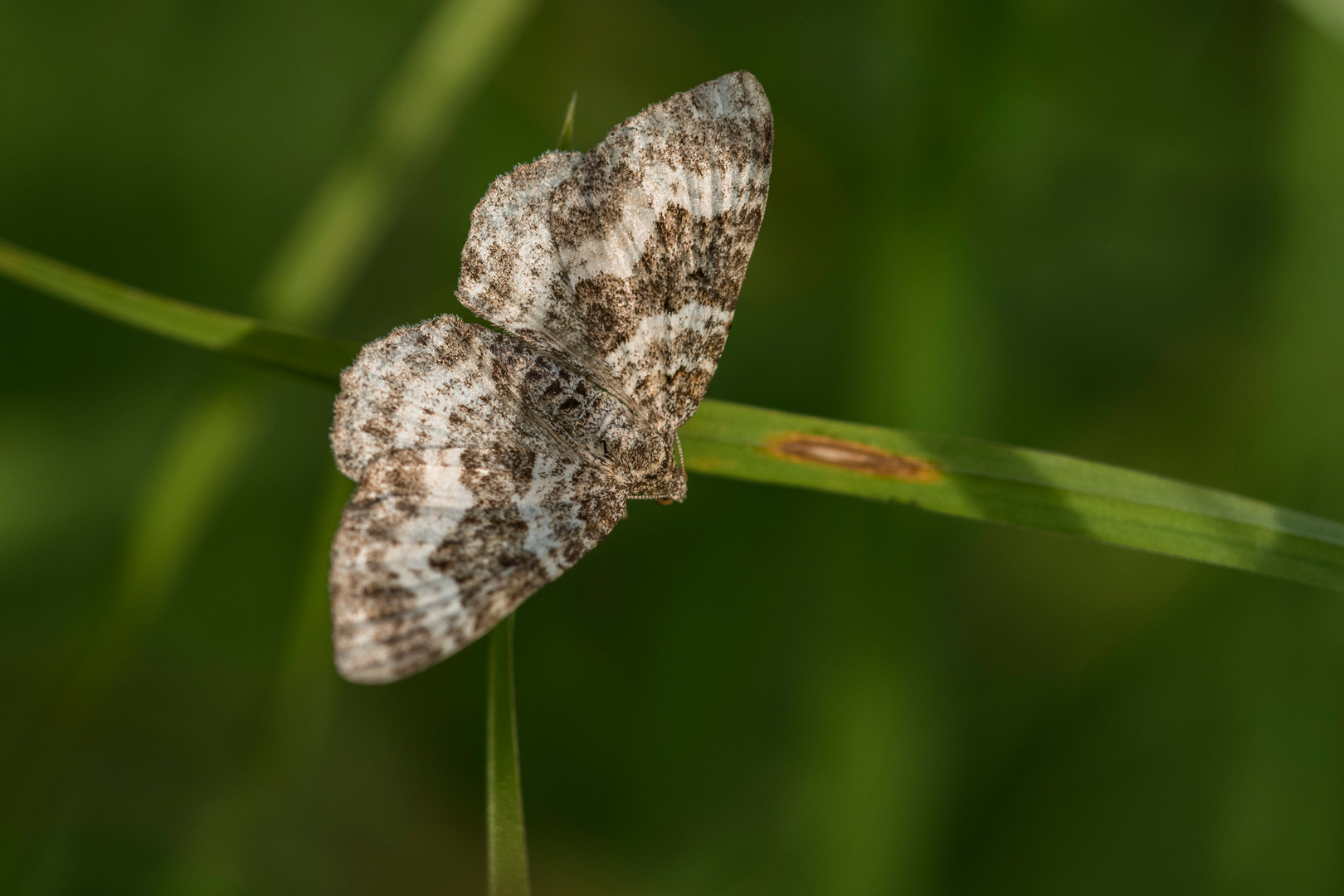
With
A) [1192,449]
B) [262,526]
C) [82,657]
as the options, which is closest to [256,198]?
[262,526]

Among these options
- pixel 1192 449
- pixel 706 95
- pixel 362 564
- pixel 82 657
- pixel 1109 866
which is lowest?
pixel 1109 866

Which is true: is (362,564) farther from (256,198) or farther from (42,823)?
(256,198)

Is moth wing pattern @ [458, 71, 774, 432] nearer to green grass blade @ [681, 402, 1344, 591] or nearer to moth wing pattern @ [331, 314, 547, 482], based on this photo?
moth wing pattern @ [331, 314, 547, 482]

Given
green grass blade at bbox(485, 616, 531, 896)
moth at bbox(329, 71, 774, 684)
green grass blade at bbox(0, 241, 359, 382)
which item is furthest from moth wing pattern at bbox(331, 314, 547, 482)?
green grass blade at bbox(485, 616, 531, 896)

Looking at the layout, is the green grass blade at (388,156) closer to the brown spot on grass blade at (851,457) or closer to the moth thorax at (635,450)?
the moth thorax at (635,450)

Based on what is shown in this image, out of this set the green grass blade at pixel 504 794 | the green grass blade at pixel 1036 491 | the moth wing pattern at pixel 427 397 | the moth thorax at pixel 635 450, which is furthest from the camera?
the moth thorax at pixel 635 450

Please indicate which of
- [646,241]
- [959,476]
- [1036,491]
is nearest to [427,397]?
[646,241]

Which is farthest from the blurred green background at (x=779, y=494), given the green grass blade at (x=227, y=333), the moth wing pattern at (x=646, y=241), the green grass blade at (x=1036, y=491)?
the moth wing pattern at (x=646, y=241)
